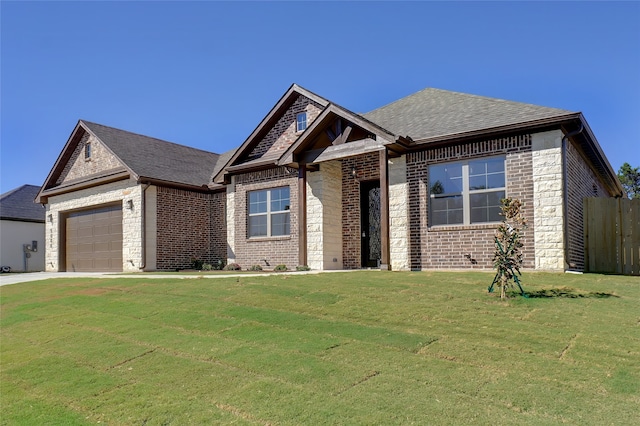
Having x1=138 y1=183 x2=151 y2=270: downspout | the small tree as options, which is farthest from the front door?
x1=138 y1=183 x2=151 y2=270: downspout

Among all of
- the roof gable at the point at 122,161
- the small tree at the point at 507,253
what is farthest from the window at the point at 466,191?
the roof gable at the point at 122,161

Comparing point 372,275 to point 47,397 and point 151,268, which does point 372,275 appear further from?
point 151,268

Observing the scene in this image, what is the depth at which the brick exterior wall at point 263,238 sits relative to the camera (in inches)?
621

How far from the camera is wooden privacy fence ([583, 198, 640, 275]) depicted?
1222cm

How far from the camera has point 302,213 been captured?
1468 centimetres

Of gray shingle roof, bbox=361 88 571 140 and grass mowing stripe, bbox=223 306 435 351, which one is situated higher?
gray shingle roof, bbox=361 88 571 140

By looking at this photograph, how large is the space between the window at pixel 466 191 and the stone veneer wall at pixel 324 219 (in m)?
3.38

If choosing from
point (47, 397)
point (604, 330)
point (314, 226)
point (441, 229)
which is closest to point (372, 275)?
point (441, 229)

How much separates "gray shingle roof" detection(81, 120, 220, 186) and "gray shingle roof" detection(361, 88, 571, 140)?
816cm

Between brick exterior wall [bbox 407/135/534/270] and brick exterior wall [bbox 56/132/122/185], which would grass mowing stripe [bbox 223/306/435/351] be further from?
brick exterior wall [bbox 56/132/122/185]

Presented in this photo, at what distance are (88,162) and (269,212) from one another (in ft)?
32.6

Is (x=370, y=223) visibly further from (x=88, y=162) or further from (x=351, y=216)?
(x=88, y=162)

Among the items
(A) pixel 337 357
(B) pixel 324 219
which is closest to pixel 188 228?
(B) pixel 324 219

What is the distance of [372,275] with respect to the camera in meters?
11.2
